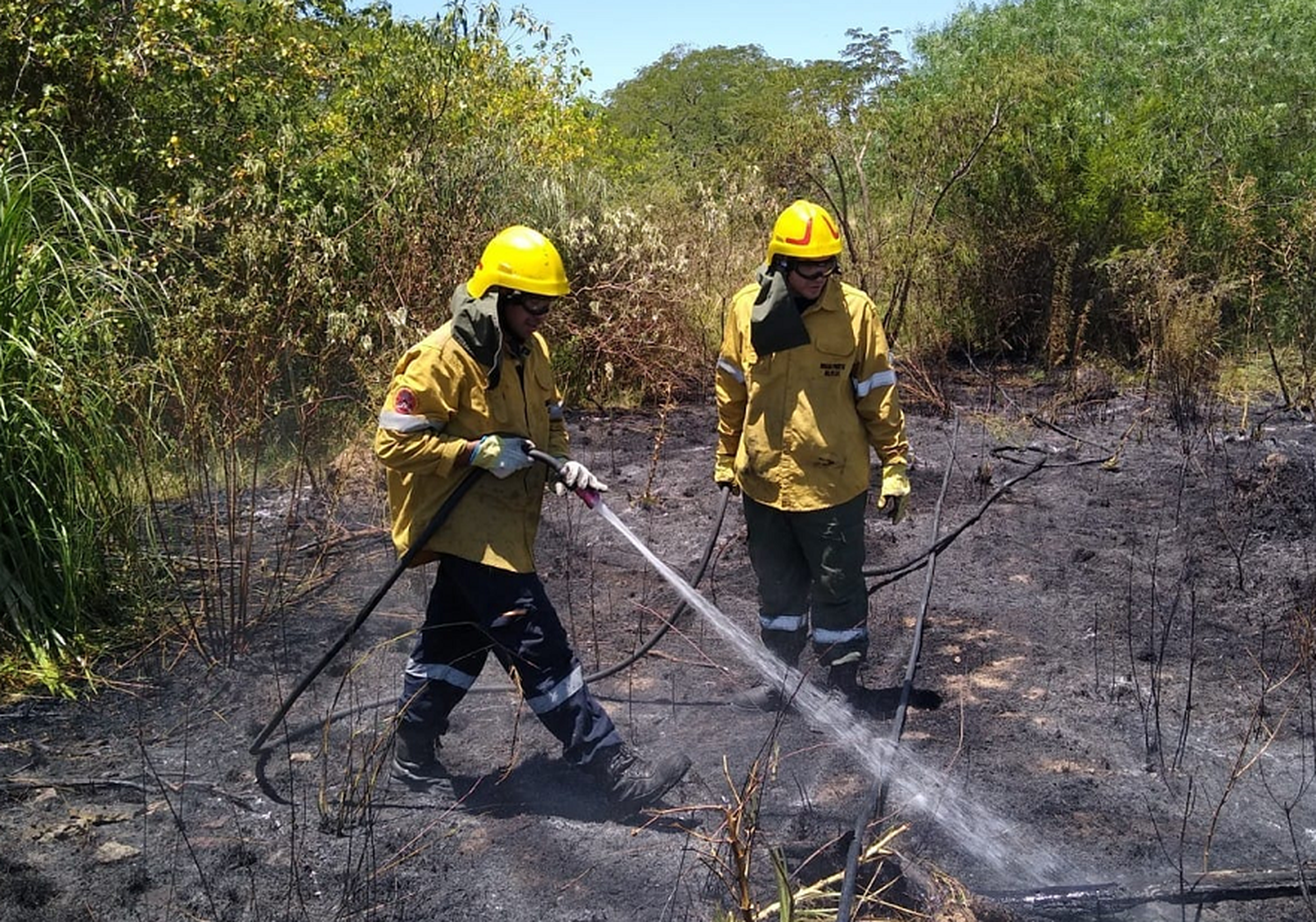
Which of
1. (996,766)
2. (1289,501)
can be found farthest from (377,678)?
(1289,501)

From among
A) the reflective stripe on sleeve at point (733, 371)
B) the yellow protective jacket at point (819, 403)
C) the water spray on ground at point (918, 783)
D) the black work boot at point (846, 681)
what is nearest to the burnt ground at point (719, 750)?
the water spray on ground at point (918, 783)

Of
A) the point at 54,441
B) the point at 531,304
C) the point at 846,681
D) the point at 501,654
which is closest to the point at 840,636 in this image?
the point at 846,681

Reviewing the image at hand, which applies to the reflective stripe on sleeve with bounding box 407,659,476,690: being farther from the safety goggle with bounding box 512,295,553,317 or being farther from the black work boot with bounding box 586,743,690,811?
the safety goggle with bounding box 512,295,553,317

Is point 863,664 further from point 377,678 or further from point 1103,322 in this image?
point 1103,322

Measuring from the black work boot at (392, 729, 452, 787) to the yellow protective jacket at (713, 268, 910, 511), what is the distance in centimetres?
155

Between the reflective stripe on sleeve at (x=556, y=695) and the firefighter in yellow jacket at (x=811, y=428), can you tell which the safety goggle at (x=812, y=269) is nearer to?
the firefighter in yellow jacket at (x=811, y=428)

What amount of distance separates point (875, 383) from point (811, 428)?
305mm

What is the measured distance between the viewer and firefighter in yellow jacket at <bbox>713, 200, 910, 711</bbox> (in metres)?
4.40

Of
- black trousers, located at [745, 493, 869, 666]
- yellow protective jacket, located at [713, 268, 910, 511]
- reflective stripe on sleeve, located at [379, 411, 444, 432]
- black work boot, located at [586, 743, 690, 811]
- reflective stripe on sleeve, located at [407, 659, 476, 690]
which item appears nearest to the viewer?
reflective stripe on sleeve, located at [379, 411, 444, 432]

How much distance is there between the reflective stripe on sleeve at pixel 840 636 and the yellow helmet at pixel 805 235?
149cm

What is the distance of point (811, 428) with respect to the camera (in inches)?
178

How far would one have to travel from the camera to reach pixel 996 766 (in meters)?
4.34

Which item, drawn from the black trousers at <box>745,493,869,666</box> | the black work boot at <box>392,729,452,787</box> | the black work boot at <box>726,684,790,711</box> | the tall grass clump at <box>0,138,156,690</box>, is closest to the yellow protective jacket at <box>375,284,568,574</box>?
the black work boot at <box>392,729,452,787</box>

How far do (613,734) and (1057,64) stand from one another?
9.07m
